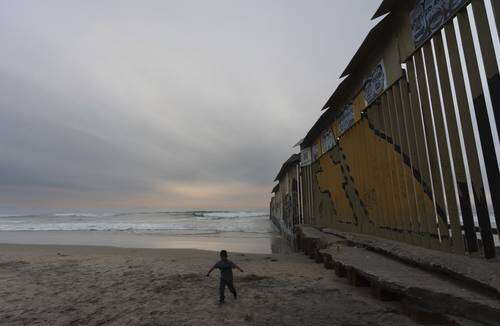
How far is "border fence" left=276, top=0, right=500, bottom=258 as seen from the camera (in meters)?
5.76

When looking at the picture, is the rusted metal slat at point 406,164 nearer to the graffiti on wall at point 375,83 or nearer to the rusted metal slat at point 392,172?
the rusted metal slat at point 392,172

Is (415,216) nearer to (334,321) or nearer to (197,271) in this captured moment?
(334,321)

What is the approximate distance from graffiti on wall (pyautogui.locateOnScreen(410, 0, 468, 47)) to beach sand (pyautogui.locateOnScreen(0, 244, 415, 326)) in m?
5.33

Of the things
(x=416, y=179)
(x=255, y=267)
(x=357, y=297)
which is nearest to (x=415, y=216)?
(x=416, y=179)

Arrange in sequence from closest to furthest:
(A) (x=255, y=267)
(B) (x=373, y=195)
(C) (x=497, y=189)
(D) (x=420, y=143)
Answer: (C) (x=497, y=189), (D) (x=420, y=143), (B) (x=373, y=195), (A) (x=255, y=267)

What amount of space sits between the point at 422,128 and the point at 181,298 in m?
6.57

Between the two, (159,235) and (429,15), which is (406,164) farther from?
(159,235)

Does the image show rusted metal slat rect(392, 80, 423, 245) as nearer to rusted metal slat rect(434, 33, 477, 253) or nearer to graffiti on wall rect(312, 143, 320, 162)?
rusted metal slat rect(434, 33, 477, 253)

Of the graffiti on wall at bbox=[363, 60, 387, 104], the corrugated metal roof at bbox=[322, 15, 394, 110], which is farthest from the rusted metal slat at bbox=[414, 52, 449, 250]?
the graffiti on wall at bbox=[363, 60, 387, 104]

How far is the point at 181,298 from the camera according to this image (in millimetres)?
7824

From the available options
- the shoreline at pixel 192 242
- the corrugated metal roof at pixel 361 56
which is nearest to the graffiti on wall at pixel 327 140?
the corrugated metal roof at pixel 361 56

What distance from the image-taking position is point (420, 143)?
7.63 m

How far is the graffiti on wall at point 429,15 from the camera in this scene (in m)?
6.17

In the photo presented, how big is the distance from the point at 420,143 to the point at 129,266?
10.4m
